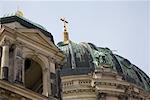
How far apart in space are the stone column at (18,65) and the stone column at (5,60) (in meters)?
0.44

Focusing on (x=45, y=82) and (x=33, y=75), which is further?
(x=33, y=75)

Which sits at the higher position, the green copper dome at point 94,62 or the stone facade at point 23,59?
the green copper dome at point 94,62

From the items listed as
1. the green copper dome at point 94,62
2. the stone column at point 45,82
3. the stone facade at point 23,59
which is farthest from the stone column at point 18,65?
the green copper dome at point 94,62

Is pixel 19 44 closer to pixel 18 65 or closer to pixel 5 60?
pixel 18 65

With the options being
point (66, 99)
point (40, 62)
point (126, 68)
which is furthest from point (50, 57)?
point (126, 68)

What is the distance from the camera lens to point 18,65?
86.5 feet

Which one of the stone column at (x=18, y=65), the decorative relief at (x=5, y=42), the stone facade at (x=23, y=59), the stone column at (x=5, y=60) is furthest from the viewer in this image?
the decorative relief at (x=5, y=42)

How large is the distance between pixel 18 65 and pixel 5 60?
27.5 inches

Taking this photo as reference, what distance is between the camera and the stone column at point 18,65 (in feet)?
84.5

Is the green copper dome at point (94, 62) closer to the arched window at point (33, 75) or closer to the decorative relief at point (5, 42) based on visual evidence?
the arched window at point (33, 75)

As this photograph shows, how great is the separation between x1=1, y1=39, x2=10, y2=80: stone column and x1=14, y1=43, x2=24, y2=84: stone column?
442 mm

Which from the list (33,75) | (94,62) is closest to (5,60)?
(33,75)

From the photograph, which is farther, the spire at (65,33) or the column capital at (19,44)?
the spire at (65,33)

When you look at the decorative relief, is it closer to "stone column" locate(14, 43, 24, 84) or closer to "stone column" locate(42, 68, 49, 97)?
"stone column" locate(14, 43, 24, 84)
